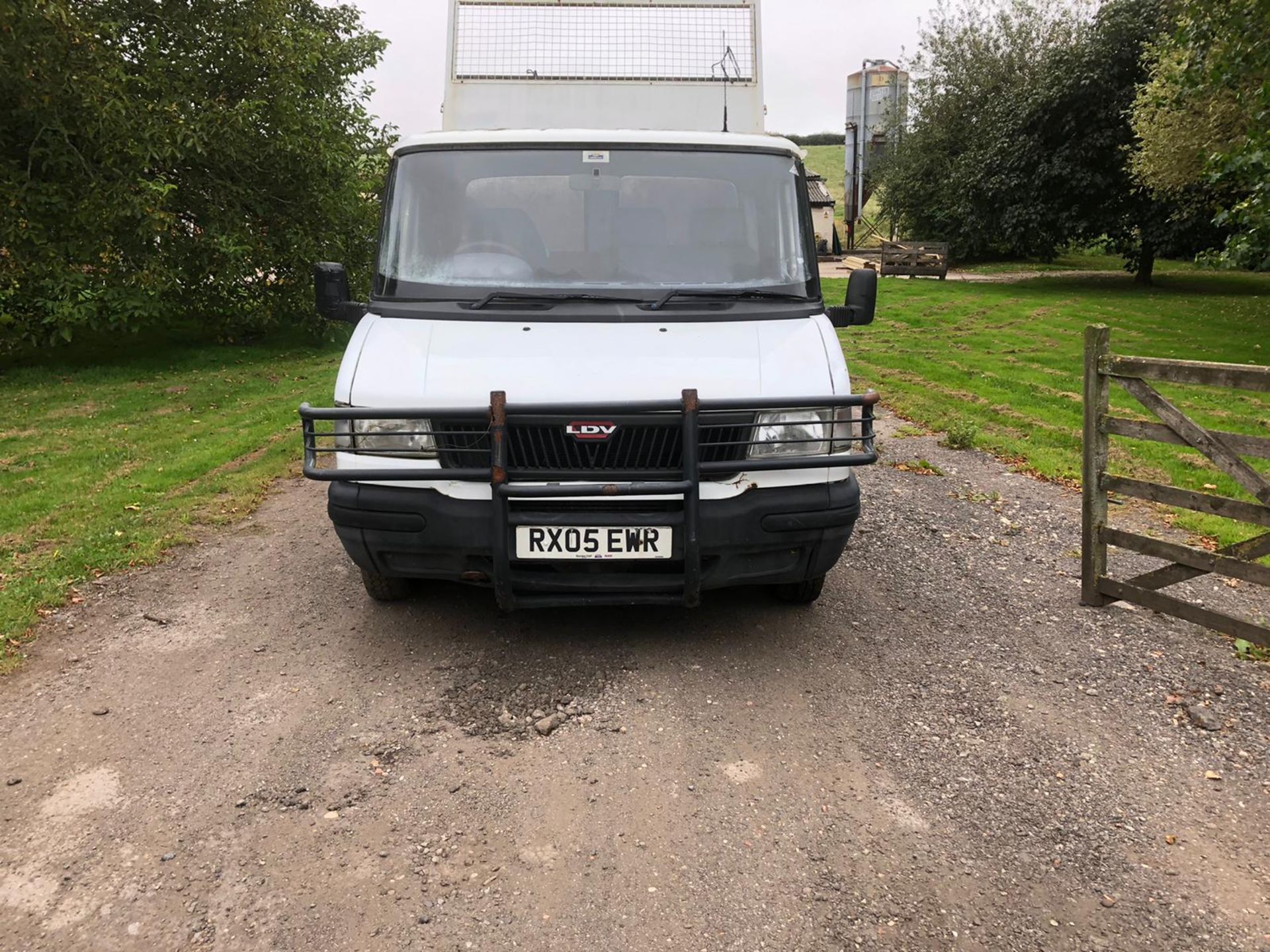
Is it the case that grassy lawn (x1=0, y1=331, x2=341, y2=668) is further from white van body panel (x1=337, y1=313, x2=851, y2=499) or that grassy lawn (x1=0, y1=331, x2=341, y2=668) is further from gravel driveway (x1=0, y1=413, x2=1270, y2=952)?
white van body panel (x1=337, y1=313, x2=851, y2=499)

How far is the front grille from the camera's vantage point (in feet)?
13.6

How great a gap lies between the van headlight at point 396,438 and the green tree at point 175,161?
10239mm

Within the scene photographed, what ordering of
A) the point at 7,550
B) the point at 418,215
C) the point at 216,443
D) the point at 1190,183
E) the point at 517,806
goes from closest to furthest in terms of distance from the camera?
the point at 517,806
the point at 418,215
the point at 7,550
the point at 216,443
the point at 1190,183

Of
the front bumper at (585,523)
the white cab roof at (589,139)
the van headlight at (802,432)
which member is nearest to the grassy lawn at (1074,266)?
the white cab roof at (589,139)

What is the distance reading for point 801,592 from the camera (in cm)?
512

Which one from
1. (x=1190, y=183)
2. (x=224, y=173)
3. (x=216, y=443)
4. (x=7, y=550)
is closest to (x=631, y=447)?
(x=7, y=550)

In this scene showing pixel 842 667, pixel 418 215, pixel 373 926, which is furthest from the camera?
pixel 418 215

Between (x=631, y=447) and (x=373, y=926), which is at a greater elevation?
(x=631, y=447)

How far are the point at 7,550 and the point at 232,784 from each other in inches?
151

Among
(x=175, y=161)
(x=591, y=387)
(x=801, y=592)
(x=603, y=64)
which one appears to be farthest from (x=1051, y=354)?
(x=175, y=161)

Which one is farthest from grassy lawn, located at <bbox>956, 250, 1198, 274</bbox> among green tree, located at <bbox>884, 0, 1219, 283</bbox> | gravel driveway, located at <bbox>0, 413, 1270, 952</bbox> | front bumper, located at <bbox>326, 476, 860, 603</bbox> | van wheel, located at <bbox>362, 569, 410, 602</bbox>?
van wheel, located at <bbox>362, 569, 410, 602</bbox>

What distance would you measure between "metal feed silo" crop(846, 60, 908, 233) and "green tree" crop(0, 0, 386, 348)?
31376mm

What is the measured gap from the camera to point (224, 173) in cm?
1561

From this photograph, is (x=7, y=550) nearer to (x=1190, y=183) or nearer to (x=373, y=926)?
(x=373, y=926)
